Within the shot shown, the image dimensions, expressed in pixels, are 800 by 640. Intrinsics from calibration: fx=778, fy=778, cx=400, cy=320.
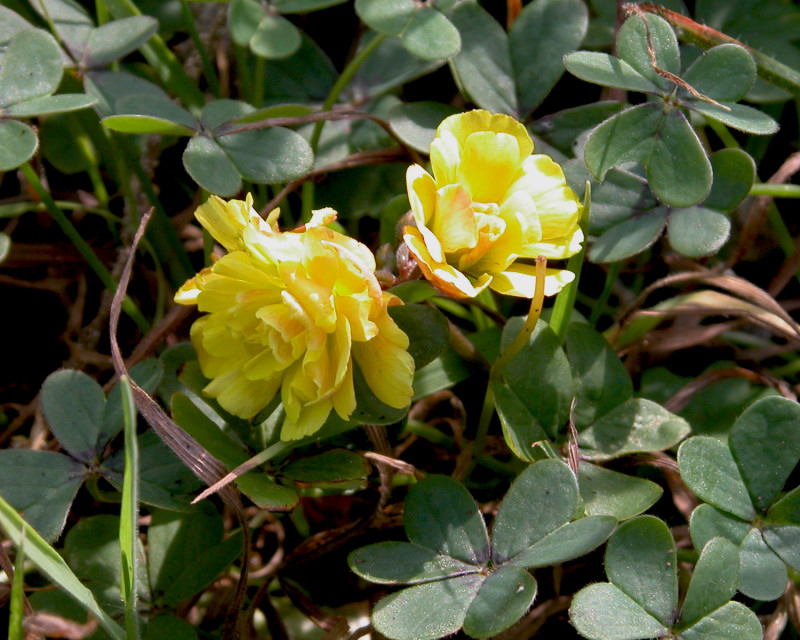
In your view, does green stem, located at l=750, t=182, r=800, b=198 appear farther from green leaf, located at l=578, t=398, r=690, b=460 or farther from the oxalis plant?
green leaf, located at l=578, t=398, r=690, b=460

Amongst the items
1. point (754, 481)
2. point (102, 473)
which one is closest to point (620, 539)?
point (754, 481)

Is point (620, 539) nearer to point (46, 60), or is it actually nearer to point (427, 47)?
point (427, 47)

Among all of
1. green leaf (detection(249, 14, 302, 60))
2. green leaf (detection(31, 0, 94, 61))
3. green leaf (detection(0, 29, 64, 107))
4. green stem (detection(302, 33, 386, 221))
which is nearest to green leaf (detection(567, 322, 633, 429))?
green stem (detection(302, 33, 386, 221))

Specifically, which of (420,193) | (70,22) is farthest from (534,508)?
(70,22)

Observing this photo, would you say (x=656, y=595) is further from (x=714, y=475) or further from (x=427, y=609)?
(x=427, y=609)

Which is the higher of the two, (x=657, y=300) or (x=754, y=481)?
(x=754, y=481)

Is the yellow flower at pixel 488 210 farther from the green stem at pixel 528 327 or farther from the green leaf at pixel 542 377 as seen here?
the green leaf at pixel 542 377
